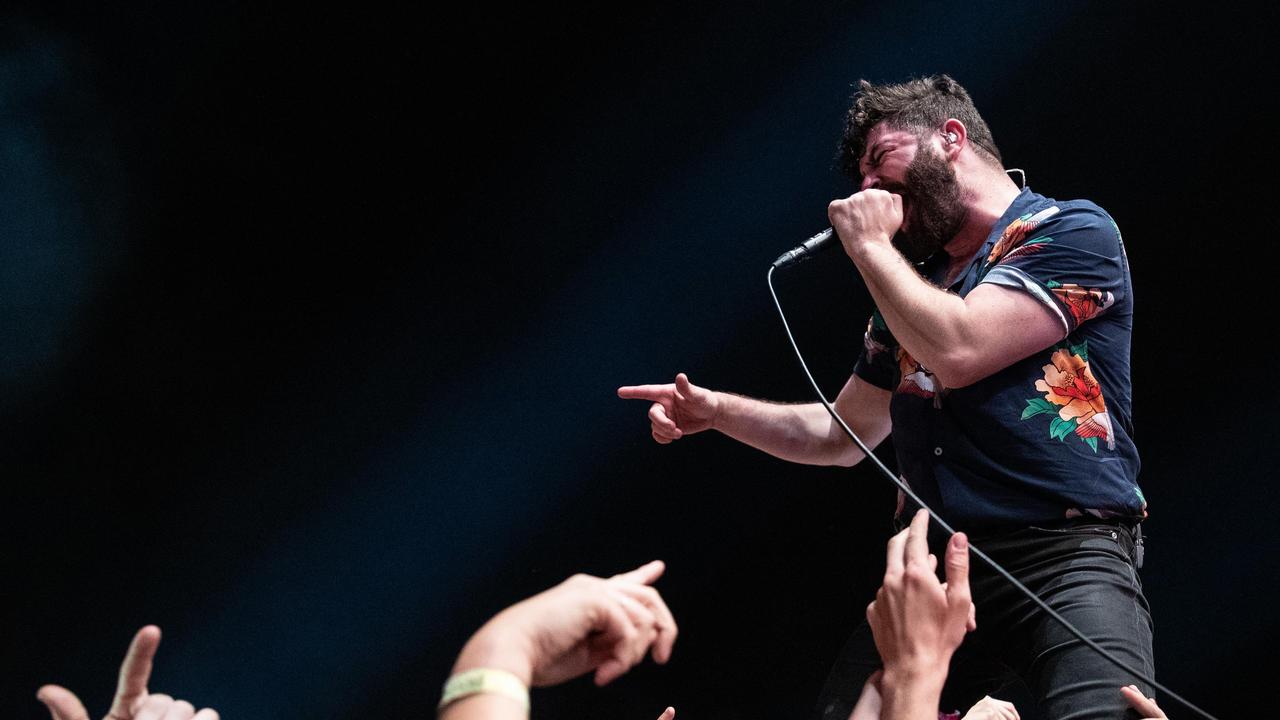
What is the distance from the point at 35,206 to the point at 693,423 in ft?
4.73

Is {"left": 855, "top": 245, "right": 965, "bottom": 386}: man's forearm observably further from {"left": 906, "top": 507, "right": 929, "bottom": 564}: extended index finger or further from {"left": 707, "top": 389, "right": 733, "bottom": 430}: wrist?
{"left": 906, "top": 507, "right": 929, "bottom": 564}: extended index finger

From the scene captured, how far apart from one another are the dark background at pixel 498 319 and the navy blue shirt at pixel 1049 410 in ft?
2.85

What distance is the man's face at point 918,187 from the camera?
1802mm

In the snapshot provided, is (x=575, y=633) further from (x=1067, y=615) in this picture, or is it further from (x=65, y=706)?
(x=1067, y=615)

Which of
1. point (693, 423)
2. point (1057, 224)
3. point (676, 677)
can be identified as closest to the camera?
point (1057, 224)

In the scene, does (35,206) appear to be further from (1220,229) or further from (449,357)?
(1220,229)

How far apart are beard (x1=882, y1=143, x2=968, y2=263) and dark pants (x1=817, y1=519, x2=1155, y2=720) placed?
574mm

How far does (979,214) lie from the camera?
1.79 m

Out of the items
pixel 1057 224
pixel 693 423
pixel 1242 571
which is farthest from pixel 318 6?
pixel 1242 571

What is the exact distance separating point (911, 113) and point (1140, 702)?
120 centimetres

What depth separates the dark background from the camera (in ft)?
6.68

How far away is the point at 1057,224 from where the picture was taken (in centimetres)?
153

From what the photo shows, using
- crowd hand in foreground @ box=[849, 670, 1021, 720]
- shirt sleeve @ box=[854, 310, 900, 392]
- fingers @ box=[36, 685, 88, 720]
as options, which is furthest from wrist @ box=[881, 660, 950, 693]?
shirt sleeve @ box=[854, 310, 900, 392]

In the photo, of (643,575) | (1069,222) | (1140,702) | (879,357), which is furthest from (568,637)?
(879,357)
